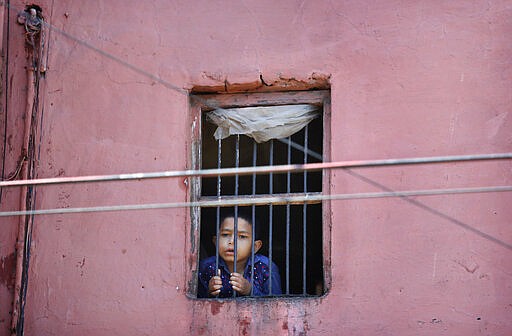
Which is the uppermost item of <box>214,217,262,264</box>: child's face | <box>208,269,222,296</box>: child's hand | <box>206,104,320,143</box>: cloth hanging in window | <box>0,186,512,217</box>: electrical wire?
<box>206,104,320,143</box>: cloth hanging in window

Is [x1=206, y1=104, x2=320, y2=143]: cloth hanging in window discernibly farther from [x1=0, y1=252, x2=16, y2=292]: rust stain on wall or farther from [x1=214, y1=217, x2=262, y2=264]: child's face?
[x1=0, y1=252, x2=16, y2=292]: rust stain on wall

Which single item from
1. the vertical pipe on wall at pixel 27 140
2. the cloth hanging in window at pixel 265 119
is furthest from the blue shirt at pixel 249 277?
the vertical pipe on wall at pixel 27 140

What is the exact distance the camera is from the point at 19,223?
285 inches

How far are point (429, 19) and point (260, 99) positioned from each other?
3.85 ft

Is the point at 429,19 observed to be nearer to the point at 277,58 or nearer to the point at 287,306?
the point at 277,58

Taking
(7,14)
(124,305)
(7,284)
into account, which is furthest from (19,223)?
(7,14)

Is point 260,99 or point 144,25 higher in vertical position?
point 144,25

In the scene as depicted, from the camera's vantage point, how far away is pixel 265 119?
24.1ft

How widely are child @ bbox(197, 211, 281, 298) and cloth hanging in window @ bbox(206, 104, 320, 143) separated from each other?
62 cm

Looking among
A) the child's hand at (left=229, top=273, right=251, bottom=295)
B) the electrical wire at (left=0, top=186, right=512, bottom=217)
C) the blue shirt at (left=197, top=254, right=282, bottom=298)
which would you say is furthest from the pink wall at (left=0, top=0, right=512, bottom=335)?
the blue shirt at (left=197, top=254, right=282, bottom=298)

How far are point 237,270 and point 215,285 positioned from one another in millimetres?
482

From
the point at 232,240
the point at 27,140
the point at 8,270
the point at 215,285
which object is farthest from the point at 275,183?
the point at 8,270

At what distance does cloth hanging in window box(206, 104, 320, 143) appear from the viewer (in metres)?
7.31

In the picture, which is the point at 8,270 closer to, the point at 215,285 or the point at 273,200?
the point at 215,285
